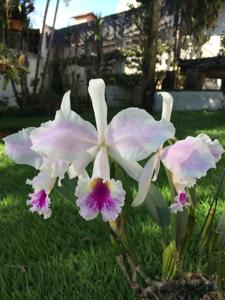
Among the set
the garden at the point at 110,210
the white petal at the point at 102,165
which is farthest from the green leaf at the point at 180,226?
the white petal at the point at 102,165

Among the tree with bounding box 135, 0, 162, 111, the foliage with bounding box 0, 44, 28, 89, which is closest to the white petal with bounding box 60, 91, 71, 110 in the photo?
the foliage with bounding box 0, 44, 28, 89

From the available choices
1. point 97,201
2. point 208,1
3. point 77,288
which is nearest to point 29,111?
point 208,1

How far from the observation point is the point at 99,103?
897mm

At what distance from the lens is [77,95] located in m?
12.5

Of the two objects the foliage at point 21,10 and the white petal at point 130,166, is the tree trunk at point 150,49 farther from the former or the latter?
the white petal at point 130,166

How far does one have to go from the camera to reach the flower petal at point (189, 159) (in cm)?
85

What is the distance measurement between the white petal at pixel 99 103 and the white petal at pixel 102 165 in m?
0.02

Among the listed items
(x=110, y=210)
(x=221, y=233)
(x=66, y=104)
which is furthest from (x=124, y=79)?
(x=110, y=210)

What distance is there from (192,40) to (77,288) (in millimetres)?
14234

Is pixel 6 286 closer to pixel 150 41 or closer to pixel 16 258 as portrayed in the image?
pixel 16 258

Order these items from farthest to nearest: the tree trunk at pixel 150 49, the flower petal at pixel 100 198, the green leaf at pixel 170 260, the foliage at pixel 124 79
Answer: the foliage at pixel 124 79, the tree trunk at pixel 150 49, the green leaf at pixel 170 260, the flower petal at pixel 100 198

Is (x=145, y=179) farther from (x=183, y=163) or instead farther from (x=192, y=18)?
(x=192, y=18)

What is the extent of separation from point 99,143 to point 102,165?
0.04 metres

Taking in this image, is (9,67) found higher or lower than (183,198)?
higher
